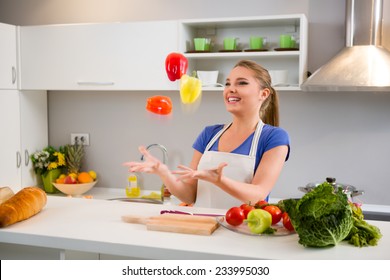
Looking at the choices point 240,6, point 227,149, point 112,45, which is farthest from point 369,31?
point 112,45

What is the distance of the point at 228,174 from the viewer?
6.86 ft

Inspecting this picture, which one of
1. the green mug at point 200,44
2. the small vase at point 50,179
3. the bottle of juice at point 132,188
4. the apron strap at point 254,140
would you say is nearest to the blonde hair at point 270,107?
the apron strap at point 254,140

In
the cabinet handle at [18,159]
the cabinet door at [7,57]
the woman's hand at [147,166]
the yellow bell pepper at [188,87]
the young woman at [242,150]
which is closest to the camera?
the woman's hand at [147,166]

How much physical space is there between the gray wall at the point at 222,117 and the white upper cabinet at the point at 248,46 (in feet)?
0.39

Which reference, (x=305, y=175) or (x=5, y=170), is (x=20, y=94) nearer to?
(x=5, y=170)

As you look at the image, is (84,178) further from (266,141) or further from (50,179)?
(266,141)

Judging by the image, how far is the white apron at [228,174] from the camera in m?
2.06

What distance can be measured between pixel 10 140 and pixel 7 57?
0.57 meters

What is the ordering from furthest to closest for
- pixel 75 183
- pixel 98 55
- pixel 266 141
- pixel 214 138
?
pixel 75 183, pixel 98 55, pixel 214 138, pixel 266 141

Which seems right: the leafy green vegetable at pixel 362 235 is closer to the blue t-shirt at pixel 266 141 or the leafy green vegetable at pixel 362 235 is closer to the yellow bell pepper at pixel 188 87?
the blue t-shirt at pixel 266 141

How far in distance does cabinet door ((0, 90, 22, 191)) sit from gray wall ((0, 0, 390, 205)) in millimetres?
405

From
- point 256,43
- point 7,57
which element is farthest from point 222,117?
point 7,57

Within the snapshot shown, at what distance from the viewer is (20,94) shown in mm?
3553

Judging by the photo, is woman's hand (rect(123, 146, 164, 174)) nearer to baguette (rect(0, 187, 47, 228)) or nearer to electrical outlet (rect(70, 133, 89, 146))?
baguette (rect(0, 187, 47, 228))
